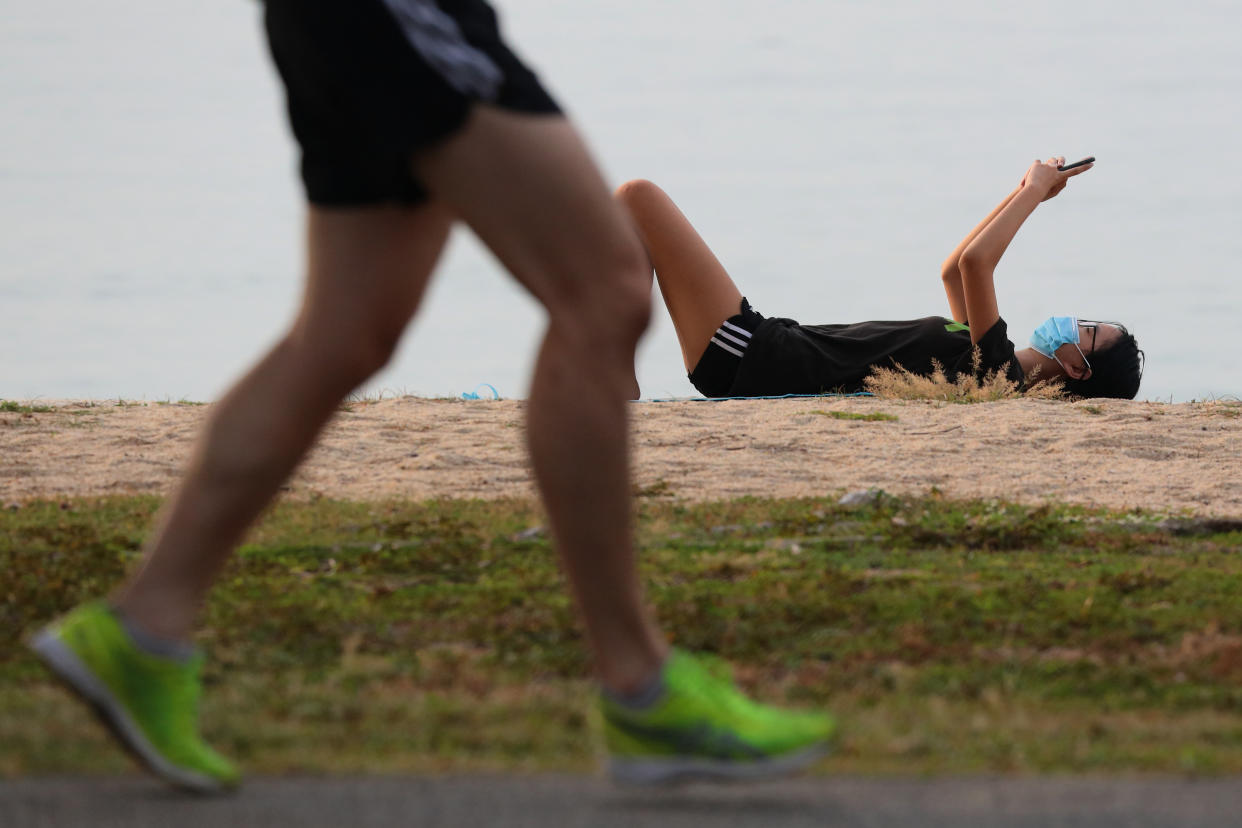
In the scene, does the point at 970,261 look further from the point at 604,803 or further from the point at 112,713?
the point at 112,713

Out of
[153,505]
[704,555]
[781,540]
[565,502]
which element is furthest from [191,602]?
[153,505]

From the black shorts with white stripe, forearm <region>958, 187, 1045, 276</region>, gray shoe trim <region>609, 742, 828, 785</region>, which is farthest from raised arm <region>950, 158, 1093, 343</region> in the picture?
gray shoe trim <region>609, 742, 828, 785</region>

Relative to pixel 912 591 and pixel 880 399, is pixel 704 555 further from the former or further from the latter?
pixel 880 399

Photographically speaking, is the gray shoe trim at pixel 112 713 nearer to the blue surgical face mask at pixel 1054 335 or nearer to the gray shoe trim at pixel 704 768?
→ the gray shoe trim at pixel 704 768

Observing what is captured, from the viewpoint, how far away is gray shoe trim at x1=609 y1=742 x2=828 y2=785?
211cm

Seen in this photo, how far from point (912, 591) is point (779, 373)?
5.09 meters

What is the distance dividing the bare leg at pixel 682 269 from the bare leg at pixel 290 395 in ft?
17.6

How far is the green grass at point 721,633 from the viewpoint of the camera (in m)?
2.36

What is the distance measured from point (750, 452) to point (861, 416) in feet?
4.31

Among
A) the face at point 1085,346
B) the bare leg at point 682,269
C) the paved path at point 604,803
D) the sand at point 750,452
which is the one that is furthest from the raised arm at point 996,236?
the paved path at point 604,803

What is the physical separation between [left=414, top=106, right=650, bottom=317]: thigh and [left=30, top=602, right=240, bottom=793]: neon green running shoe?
82 cm

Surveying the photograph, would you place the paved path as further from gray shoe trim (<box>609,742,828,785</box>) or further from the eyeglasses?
the eyeglasses

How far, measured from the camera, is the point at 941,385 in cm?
894

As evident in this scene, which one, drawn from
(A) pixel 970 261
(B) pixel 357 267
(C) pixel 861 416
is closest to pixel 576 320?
(B) pixel 357 267
